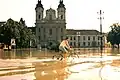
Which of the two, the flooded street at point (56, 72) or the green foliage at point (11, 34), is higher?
the green foliage at point (11, 34)

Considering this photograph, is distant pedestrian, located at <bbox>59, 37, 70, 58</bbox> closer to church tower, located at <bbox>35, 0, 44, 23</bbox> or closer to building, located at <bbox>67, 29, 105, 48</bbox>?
church tower, located at <bbox>35, 0, 44, 23</bbox>

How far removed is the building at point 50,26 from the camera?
6747 inches

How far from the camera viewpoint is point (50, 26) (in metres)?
174

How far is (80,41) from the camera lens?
19575 cm

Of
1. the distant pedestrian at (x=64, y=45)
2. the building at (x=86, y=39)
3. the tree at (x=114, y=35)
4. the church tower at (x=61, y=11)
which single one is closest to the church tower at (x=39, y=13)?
the church tower at (x=61, y=11)

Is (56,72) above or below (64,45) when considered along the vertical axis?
below

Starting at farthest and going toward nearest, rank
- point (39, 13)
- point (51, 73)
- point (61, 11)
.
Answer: point (61, 11), point (39, 13), point (51, 73)

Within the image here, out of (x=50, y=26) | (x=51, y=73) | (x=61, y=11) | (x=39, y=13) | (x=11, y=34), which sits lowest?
(x=51, y=73)

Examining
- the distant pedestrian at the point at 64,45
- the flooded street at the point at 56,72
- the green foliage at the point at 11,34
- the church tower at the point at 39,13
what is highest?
the church tower at the point at 39,13

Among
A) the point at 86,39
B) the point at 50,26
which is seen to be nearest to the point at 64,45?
the point at 50,26

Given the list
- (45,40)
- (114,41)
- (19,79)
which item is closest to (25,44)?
(114,41)

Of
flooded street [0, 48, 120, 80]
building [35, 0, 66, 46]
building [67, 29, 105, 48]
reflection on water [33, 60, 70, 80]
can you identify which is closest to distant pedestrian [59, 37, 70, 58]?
flooded street [0, 48, 120, 80]

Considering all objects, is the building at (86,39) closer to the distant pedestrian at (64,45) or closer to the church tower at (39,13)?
the church tower at (39,13)

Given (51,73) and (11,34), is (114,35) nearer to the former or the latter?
(11,34)
